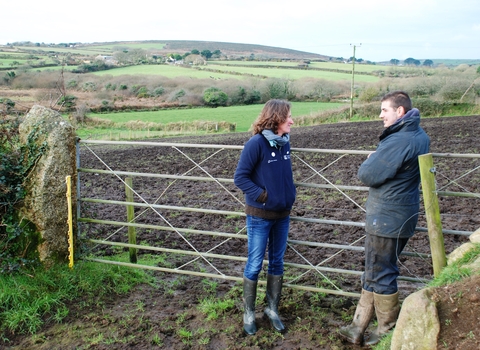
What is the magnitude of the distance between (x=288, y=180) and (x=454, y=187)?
677 centimetres

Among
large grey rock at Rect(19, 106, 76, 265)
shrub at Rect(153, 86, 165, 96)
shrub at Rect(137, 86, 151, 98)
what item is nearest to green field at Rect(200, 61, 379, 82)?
shrub at Rect(153, 86, 165, 96)

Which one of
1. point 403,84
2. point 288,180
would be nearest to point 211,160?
point 288,180

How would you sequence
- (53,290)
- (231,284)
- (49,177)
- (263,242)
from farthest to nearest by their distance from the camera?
(231,284) < (49,177) < (53,290) < (263,242)

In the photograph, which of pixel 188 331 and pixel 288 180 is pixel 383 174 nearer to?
pixel 288 180

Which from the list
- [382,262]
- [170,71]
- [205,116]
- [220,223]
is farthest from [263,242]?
[170,71]

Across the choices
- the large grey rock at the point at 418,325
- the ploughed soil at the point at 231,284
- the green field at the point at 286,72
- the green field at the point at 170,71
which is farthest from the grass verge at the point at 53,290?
the green field at the point at 286,72

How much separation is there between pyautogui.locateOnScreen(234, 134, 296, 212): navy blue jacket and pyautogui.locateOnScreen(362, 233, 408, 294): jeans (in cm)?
84

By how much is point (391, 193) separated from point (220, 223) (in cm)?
433

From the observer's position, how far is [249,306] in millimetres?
4500

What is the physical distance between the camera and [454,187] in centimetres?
973

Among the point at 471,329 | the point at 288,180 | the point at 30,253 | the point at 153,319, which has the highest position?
the point at 288,180

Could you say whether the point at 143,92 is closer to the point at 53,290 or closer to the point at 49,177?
the point at 49,177

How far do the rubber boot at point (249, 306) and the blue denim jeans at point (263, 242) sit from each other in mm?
68

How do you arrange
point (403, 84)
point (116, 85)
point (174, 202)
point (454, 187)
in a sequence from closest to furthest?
point (174, 202), point (454, 187), point (403, 84), point (116, 85)
